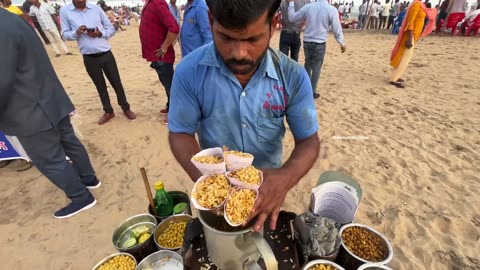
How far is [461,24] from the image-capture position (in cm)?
1244

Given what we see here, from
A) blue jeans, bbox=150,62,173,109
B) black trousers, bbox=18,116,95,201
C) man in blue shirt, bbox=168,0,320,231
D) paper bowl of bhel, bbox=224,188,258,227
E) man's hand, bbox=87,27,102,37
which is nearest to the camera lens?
paper bowl of bhel, bbox=224,188,258,227

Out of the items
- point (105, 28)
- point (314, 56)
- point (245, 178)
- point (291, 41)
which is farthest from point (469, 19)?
point (245, 178)

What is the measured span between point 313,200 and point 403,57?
6.05 metres

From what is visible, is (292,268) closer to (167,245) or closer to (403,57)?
(167,245)

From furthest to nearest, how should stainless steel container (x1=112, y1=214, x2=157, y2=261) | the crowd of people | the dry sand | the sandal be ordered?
the sandal, the dry sand, stainless steel container (x1=112, y1=214, x2=157, y2=261), the crowd of people

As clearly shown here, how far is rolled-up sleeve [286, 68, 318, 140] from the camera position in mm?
1365

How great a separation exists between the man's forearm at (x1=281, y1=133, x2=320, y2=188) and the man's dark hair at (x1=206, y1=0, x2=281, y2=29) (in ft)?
2.27

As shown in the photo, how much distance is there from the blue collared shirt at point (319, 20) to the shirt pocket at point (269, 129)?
14.7 ft

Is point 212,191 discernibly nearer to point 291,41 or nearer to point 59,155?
point 59,155

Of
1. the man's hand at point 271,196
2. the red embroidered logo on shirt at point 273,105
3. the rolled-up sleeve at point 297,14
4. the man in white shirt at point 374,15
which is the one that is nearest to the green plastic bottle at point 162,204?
the red embroidered logo on shirt at point 273,105

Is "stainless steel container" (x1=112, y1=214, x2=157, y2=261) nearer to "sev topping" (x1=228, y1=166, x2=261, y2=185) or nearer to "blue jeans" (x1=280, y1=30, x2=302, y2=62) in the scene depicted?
"sev topping" (x1=228, y1=166, x2=261, y2=185)

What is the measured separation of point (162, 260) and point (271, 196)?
1297 millimetres

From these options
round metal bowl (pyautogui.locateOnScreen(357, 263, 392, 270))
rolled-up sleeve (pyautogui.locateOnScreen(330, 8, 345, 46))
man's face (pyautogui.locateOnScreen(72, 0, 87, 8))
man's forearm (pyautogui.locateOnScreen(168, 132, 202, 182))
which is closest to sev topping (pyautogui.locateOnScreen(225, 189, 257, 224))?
man's forearm (pyautogui.locateOnScreen(168, 132, 202, 182))

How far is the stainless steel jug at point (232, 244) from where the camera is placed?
35.7 inches
